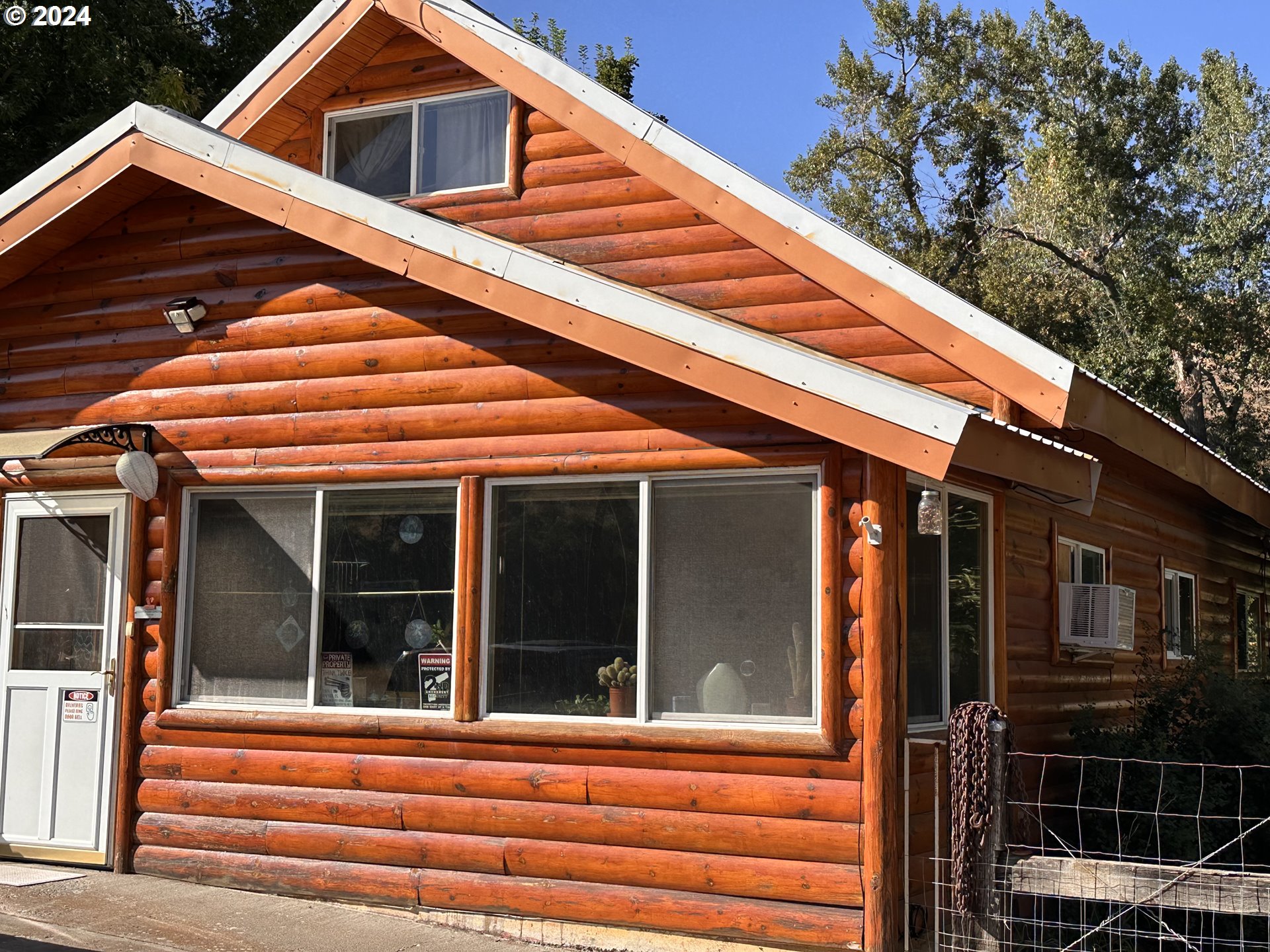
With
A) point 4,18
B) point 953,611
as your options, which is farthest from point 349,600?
point 4,18

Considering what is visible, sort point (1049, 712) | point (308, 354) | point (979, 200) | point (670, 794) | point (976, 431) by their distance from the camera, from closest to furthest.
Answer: point (976, 431), point (670, 794), point (308, 354), point (1049, 712), point (979, 200)

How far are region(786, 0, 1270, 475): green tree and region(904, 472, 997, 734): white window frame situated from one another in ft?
54.1

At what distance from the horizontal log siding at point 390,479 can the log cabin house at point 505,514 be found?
0.09 feet

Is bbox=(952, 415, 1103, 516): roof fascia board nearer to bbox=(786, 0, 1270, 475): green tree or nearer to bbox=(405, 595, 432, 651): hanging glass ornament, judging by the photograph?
bbox=(405, 595, 432, 651): hanging glass ornament

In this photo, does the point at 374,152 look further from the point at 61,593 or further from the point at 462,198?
the point at 61,593

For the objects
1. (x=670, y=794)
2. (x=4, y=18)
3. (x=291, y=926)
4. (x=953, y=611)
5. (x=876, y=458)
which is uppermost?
(x=4, y=18)

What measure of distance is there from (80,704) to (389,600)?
2455mm

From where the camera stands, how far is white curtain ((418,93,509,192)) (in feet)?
32.5

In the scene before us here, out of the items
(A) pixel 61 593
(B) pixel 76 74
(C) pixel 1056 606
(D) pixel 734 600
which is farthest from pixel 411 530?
(B) pixel 76 74

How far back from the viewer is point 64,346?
929 cm

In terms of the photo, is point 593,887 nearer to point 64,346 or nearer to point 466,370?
point 466,370

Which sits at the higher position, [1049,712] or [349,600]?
[349,600]

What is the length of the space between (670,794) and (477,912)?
1416 mm

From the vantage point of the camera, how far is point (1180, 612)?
44.3 ft
